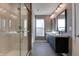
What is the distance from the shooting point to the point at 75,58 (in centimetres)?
93

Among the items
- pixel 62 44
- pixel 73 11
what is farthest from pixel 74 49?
pixel 73 11

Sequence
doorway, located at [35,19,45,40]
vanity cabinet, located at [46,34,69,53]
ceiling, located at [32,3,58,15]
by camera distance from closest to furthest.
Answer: vanity cabinet, located at [46,34,69,53] < ceiling, located at [32,3,58,15] < doorway, located at [35,19,45,40]

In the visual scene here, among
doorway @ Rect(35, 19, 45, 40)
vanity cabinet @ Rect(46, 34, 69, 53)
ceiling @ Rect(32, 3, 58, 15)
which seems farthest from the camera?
doorway @ Rect(35, 19, 45, 40)

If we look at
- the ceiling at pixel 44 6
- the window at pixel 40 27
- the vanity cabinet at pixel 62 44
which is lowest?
the vanity cabinet at pixel 62 44

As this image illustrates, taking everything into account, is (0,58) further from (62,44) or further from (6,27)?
(62,44)

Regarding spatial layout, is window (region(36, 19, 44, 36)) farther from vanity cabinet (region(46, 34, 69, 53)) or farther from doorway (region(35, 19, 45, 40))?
vanity cabinet (region(46, 34, 69, 53))

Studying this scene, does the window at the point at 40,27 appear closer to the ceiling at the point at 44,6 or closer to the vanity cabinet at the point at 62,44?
the ceiling at the point at 44,6

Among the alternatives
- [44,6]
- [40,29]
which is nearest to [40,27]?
[40,29]

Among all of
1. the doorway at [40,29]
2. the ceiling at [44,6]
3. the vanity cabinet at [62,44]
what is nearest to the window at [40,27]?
the doorway at [40,29]

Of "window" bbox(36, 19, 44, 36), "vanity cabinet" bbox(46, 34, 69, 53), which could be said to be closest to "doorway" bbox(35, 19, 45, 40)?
"window" bbox(36, 19, 44, 36)

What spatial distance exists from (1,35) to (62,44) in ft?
8.57

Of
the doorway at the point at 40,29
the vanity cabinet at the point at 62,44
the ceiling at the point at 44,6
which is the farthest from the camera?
the doorway at the point at 40,29

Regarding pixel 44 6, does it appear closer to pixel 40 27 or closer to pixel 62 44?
pixel 62 44

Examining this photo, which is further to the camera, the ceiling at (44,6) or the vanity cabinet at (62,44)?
the ceiling at (44,6)
